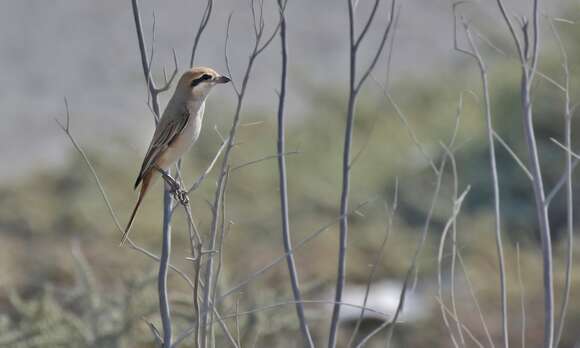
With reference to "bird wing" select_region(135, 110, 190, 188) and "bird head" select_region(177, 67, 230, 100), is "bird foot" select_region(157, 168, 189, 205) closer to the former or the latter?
"bird wing" select_region(135, 110, 190, 188)

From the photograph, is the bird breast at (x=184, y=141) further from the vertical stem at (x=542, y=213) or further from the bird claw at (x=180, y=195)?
the vertical stem at (x=542, y=213)

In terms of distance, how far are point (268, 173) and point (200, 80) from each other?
6.10 metres

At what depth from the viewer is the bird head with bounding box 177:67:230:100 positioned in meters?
3.79

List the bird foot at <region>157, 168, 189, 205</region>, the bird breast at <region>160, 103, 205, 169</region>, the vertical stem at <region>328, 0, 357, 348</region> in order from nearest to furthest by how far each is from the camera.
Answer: the vertical stem at <region>328, 0, 357, 348</region>, the bird foot at <region>157, 168, 189, 205</region>, the bird breast at <region>160, 103, 205, 169</region>

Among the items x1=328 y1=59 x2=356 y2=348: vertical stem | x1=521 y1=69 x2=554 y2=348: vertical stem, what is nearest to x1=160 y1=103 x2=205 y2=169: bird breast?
x1=328 y1=59 x2=356 y2=348: vertical stem

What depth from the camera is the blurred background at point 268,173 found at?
6324mm

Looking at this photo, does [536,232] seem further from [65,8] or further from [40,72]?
[65,8]

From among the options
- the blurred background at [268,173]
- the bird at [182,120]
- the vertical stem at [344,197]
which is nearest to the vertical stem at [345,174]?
the vertical stem at [344,197]

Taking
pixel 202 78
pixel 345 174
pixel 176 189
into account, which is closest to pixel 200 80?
pixel 202 78

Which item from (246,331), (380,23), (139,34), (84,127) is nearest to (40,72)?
(84,127)

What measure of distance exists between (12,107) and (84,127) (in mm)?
1594

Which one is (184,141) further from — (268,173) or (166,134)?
(268,173)

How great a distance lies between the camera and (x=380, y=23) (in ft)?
45.6

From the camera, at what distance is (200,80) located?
12.5ft
